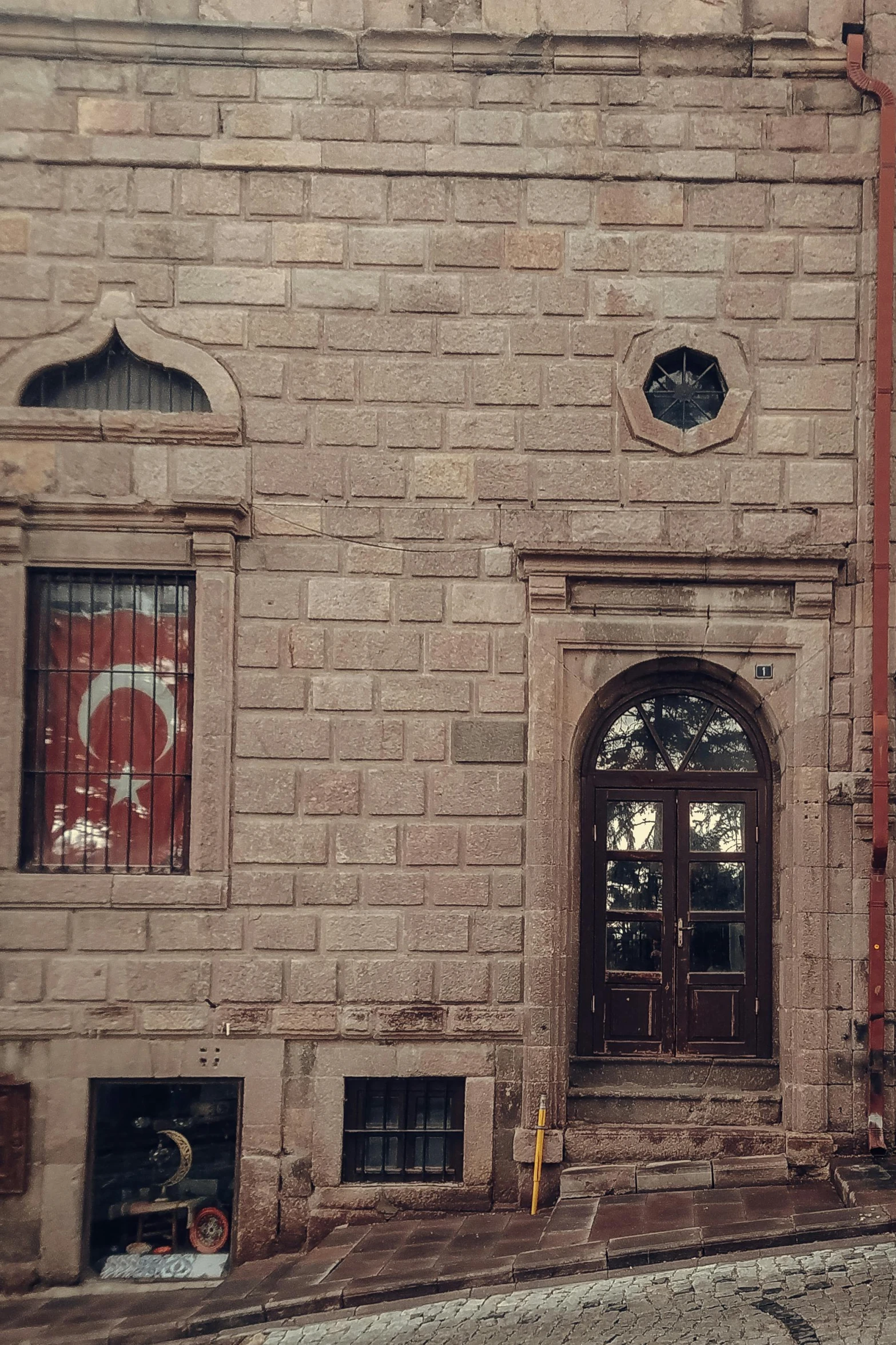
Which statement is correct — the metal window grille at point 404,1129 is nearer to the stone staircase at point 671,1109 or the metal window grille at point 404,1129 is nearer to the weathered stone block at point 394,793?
the stone staircase at point 671,1109

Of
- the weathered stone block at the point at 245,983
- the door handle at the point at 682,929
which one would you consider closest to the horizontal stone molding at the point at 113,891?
the weathered stone block at the point at 245,983

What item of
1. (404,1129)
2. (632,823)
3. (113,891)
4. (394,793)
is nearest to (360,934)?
(394,793)

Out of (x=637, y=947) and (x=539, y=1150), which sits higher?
(x=637, y=947)

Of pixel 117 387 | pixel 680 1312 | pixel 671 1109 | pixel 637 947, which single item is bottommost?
pixel 680 1312

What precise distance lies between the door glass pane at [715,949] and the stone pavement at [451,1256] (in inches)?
53.8

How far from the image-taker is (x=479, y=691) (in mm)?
7098

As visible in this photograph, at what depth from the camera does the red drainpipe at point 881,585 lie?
690 centimetres

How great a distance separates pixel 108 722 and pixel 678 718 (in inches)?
152

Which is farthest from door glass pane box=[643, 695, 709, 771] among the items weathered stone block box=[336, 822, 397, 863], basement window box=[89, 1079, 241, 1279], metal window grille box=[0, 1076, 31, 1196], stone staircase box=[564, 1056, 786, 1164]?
metal window grille box=[0, 1076, 31, 1196]

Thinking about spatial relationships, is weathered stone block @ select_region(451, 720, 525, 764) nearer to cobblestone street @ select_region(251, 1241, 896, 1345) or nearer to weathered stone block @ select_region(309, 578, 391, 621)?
weathered stone block @ select_region(309, 578, 391, 621)

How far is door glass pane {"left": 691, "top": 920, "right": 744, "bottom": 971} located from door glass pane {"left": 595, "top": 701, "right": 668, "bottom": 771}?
3.71ft

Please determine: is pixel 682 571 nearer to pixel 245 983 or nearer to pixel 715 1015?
pixel 715 1015

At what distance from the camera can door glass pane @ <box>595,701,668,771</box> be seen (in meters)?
7.38

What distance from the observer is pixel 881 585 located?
7.02 metres
